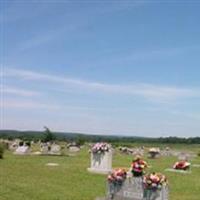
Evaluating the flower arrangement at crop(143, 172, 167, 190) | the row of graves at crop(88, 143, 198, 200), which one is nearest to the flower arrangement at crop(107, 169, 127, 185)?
the row of graves at crop(88, 143, 198, 200)

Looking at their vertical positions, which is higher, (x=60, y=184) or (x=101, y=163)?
(x=101, y=163)

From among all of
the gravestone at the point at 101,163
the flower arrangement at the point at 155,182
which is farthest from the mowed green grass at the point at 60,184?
the flower arrangement at the point at 155,182

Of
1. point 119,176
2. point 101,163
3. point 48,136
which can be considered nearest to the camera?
point 119,176

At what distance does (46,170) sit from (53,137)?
42.0m

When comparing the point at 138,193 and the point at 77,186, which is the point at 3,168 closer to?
the point at 77,186

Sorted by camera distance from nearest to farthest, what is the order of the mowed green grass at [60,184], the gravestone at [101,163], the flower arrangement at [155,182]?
the flower arrangement at [155,182] → the mowed green grass at [60,184] → the gravestone at [101,163]

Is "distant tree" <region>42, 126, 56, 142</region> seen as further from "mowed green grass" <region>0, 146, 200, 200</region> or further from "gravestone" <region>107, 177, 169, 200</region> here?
"gravestone" <region>107, 177, 169, 200</region>

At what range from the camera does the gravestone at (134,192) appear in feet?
44.5

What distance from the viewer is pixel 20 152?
128 ft

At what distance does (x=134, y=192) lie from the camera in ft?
46.1

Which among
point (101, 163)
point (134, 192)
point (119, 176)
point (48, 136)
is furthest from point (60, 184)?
point (48, 136)

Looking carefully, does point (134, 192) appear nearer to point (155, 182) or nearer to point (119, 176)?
point (119, 176)

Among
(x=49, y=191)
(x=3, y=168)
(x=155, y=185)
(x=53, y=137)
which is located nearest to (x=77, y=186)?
(x=49, y=191)

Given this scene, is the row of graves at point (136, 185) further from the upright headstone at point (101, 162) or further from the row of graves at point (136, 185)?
the upright headstone at point (101, 162)
